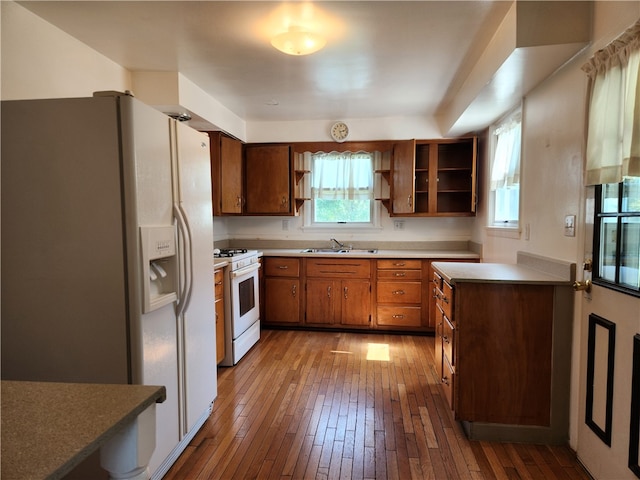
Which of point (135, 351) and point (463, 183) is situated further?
point (463, 183)

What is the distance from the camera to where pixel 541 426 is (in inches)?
78.3

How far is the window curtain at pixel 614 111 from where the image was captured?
1375 mm

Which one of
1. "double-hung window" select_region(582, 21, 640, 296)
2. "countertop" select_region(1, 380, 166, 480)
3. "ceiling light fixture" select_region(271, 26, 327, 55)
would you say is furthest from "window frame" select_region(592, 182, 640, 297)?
"countertop" select_region(1, 380, 166, 480)

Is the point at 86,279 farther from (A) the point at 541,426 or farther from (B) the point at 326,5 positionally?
(A) the point at 541,426

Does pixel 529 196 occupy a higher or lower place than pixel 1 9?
lower

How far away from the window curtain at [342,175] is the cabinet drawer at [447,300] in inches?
82.8

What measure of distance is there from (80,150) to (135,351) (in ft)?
2.93

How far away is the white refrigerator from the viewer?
1484 mm

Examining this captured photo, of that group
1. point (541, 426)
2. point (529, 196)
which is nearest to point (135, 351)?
point (541, 426)

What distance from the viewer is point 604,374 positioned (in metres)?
1.64

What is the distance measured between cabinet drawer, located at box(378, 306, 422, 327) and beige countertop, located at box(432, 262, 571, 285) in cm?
140

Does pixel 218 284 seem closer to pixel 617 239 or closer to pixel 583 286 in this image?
pixel 583 286

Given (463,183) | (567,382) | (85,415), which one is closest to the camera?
(85,415)

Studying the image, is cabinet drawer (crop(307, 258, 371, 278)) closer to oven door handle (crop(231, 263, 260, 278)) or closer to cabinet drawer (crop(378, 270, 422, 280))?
cabinet drawer (crop(378, 270, 422, 280))
